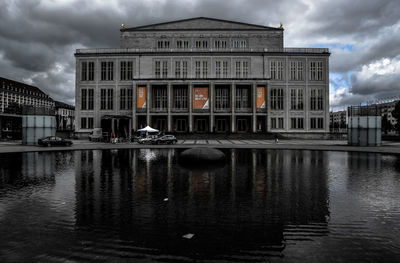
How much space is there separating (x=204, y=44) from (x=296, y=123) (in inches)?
1196

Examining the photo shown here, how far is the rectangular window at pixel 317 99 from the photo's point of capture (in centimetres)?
5828

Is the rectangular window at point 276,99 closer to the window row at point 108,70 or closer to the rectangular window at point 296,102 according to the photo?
the rectangular window at point 296,102

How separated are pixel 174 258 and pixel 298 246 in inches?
96.8

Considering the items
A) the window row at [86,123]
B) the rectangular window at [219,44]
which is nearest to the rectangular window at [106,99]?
the window row at [86,123]

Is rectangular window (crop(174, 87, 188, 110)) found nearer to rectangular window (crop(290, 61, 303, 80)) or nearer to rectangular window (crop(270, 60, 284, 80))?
rectangular window (crop(270, 60, 284, 80))

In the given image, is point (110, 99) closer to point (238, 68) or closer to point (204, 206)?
point (238, 68)

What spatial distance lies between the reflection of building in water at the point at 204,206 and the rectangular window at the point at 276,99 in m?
47.8

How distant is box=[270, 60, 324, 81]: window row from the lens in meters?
58.4

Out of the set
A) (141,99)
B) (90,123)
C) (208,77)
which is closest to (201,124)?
(208,77)

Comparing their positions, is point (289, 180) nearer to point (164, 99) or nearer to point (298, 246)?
point (298, 246)

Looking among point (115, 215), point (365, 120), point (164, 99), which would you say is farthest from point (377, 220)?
point (164, 99)

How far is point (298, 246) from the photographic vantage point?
4.82m

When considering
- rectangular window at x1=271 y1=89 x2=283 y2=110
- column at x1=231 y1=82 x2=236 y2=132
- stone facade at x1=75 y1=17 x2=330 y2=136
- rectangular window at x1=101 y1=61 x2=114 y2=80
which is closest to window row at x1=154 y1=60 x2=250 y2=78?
stone facade at x1=75 y1=17 x2=330 y2=136

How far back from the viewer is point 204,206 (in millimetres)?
7398
